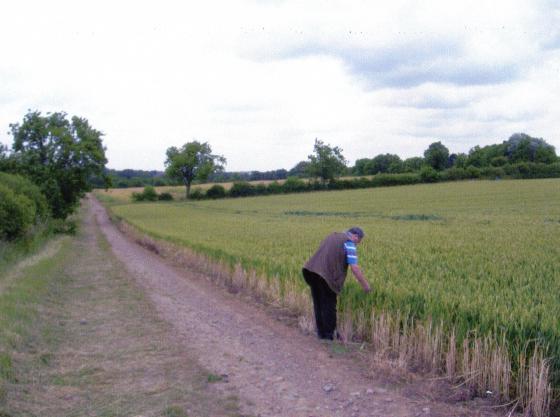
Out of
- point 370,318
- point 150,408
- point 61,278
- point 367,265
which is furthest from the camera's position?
point 61,278

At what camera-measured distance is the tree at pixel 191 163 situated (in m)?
108

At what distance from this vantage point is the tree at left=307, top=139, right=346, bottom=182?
357ft

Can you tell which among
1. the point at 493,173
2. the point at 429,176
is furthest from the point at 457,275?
the point at 493,173

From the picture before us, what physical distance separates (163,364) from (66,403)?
1611 mm

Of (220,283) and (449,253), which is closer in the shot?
(449,253)

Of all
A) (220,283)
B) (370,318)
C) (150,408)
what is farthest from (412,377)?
(220,283)

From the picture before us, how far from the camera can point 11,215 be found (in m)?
21.0

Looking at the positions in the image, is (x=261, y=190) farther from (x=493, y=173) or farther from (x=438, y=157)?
(x=438, y=157)

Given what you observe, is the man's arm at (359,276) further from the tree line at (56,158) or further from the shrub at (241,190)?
the shrub at (241,190)

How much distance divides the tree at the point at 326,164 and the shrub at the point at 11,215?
A: 88.7m

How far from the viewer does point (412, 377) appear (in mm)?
6930

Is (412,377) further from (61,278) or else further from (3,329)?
(61,278)

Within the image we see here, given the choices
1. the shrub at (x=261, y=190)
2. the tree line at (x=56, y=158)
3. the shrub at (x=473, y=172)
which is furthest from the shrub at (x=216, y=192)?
the tree line at (x=56, y=158)

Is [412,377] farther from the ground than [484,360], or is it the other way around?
[484,360]
